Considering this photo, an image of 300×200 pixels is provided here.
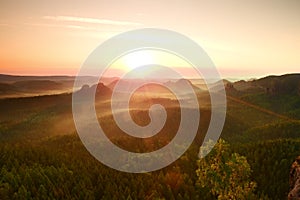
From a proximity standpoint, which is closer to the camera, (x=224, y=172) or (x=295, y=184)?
(x=224, y=172)

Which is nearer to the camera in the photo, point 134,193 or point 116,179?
point 134,193

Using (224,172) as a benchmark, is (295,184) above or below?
below

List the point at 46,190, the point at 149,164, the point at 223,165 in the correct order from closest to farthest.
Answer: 1. the point at 223,165
2. the point at 46,190
3. the point at 149,164

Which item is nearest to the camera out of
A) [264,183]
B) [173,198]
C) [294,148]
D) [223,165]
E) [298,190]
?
[223,165]

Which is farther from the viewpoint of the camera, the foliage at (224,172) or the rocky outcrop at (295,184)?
the rocky outcrop at (295,184)

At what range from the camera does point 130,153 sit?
176625mm

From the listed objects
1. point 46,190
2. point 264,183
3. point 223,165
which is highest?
point 223,165

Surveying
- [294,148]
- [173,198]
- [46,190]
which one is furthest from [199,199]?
[294,148]

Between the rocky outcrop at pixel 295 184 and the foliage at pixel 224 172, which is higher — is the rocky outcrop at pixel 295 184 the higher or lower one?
the lower one

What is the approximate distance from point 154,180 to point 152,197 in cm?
1999

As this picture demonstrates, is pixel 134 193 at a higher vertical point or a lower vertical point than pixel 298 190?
lower

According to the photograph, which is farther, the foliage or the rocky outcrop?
the rocky outcrop

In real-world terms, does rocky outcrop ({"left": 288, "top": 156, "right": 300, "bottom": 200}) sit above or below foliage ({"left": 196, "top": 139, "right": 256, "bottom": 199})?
below

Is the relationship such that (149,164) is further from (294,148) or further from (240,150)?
(294,148)
